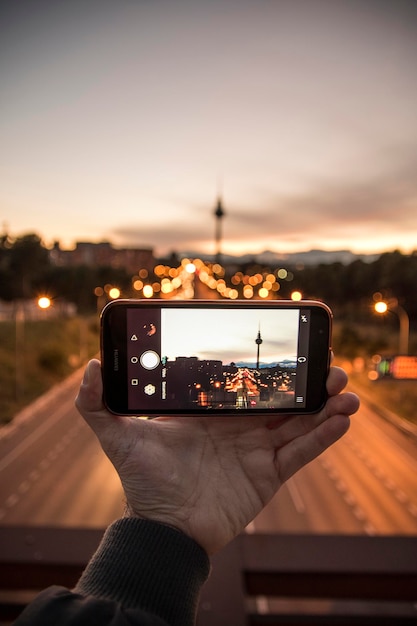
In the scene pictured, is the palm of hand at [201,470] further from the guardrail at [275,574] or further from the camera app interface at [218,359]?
the guardrail at [275,574]

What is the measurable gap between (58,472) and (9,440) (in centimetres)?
171

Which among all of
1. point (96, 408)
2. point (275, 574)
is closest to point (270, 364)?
point (96, 408)

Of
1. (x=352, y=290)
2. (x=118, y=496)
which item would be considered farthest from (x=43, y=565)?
(x=352, y=290)

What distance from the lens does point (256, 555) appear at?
8.77 feet

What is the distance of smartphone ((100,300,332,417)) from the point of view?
1.42 meters

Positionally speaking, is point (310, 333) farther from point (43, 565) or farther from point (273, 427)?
point (43, 565)

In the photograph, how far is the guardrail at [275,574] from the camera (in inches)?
95.1

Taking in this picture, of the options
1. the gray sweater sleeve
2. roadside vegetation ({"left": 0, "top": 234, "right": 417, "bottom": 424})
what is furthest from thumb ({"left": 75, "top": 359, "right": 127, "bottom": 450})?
roadside vegetation ({"left": 0, "top": 234, "right": 417, "bottom": 424})

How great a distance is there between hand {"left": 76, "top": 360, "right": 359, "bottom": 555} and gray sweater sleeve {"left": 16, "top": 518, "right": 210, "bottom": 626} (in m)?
0.08

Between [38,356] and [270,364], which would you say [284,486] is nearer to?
[270,364]

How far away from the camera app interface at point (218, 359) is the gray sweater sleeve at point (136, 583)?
38cm

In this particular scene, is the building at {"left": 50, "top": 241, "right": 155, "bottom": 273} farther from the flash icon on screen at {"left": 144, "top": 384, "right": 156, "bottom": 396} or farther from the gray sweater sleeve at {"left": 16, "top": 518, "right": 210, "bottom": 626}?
the gray sweater sleeve at {"left": 16, "top": 518, "right": 210, "bottom": 626}

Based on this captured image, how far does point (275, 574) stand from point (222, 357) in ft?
5.43

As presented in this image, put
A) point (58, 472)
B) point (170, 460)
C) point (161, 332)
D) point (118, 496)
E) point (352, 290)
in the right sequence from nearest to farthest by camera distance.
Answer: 1. point (170, 460)
2. point (161, 332)
3. point (118, 496)
4. point (58, 472)
5. point (352, 290)
